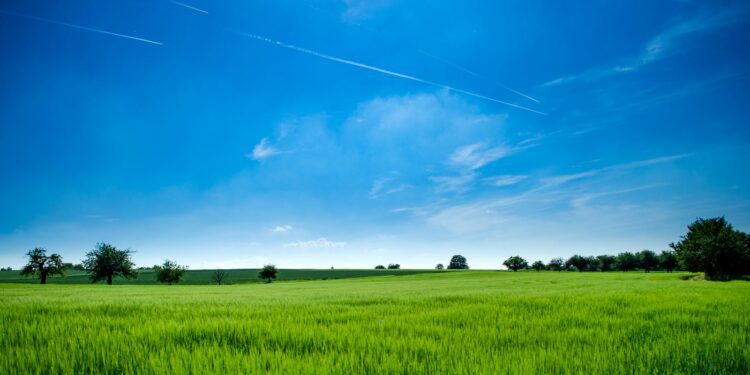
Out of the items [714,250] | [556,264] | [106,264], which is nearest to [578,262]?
[556,264]

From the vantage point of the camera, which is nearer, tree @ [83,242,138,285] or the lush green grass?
the lush green grass

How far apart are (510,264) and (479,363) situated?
168881 mm

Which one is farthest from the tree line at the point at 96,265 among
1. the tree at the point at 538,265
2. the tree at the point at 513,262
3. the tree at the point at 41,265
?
the tree at the point at 538,265

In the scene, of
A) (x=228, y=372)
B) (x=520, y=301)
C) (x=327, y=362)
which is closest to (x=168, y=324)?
(x=228, y=372)

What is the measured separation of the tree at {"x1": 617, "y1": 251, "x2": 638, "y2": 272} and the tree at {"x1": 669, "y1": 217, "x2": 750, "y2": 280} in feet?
451

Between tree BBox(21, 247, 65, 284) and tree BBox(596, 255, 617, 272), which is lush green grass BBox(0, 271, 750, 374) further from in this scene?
tree BBox(596, 255, 617, 272)

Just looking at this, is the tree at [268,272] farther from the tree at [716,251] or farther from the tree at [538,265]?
the tree at [538,265]

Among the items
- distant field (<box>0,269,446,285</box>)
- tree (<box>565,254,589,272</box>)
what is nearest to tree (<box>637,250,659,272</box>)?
tree (<box>565,254,589,272</box>)

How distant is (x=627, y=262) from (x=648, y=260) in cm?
851

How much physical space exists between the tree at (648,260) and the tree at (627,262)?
258 centimetres

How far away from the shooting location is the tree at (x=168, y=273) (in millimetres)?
90750

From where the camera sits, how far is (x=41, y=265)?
253ft

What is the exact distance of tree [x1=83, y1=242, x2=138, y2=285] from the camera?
72.2 meters

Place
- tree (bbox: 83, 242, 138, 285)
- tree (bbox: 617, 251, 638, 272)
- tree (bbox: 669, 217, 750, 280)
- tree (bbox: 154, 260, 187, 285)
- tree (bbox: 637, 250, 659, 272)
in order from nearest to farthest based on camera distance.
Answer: tree (bbox: 669, 217, 750, 280) → tree (bbox: 83, 242, 138, 285) → tree (bbox: 154, 260, 187, 285) → tree (bbox: 637, 250, 659, 272) → tree (bbox: 617, 251, 638, 272)
